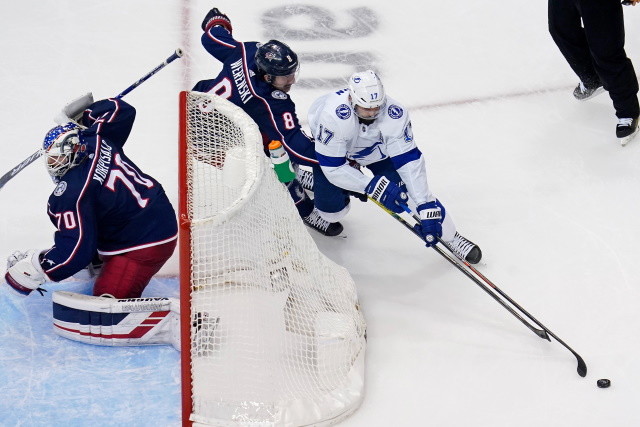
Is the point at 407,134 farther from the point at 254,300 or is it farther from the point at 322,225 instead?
the point at 254,300

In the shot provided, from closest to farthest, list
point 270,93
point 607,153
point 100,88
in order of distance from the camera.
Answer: point 270,93
point 607,153
point 100,88

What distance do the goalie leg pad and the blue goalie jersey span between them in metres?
0.13

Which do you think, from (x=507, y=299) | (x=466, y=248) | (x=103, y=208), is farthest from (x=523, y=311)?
(x=103, y=208)

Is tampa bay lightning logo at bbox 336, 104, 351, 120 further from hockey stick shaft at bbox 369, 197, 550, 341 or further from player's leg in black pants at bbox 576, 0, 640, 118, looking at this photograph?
player's leg in black pants at bbox 576, 0, 640, 118

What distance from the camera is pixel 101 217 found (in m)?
3.57

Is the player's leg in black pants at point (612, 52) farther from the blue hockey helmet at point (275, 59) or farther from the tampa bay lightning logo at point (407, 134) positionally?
the blue hockey helmet at point (275, 59)

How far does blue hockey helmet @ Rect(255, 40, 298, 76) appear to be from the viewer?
3.84 metres

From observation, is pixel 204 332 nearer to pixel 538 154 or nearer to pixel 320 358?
pixel 320 358

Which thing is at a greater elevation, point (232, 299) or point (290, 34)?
point (232, 299)

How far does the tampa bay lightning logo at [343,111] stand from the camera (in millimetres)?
3742

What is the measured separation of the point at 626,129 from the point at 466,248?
1141mm

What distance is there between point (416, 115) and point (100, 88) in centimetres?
155

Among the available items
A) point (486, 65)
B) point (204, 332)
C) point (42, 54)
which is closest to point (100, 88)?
point (42, 54)

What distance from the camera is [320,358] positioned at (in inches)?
137
